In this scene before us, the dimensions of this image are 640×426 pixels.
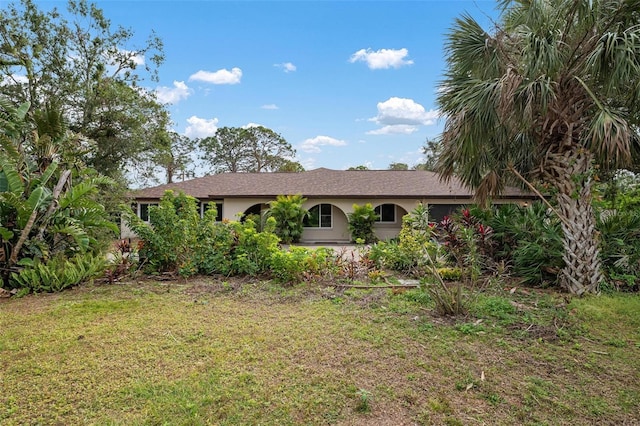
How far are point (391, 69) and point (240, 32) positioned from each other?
6.49 metres

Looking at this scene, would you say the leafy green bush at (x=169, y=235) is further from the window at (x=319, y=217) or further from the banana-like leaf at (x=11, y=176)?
the window at (x=319, y=217)

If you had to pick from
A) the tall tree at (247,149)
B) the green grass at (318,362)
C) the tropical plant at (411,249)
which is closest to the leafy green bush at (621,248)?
the green grass at (318,362)

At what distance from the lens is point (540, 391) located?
3.00m

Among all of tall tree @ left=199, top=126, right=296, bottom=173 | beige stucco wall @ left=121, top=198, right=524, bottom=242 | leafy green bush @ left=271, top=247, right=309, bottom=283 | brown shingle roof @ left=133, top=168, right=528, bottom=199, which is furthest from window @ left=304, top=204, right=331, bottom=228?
tall tree @ left=199, top=126, right=296, bottom=173

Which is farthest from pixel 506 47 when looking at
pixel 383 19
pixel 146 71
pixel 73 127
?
pixel 146 71

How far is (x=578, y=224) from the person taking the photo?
21.1 ft

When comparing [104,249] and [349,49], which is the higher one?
[349,49]

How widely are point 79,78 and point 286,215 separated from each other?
432 inches

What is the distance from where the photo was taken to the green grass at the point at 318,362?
2.73m

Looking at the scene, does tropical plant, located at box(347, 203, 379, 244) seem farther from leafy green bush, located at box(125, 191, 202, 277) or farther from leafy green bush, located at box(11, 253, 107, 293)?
leafy green bush, located at box(11, 253, 107, 293)

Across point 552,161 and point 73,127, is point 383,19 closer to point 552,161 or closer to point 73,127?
point 552,161

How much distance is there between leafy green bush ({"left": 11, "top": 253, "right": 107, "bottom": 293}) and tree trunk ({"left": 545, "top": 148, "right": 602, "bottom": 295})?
9482 mm

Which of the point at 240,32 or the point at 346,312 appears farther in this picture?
the point at 240,32

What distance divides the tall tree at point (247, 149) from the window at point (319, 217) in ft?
67.8
